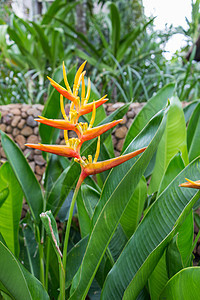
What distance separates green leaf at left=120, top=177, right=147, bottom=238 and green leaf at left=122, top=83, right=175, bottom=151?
4.8 inches

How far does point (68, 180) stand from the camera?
65 cm

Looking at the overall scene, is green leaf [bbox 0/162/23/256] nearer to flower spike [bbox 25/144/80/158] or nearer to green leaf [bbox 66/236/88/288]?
green leaf [bbox 66/236/88/288]

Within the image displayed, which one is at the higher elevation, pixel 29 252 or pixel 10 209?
pixel 10 209

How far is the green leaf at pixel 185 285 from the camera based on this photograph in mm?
408

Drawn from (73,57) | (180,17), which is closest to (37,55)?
(73,57)

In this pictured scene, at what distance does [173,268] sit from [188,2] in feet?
2.26

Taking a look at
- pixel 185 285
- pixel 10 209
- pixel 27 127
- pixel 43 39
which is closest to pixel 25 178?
pixel 10 209

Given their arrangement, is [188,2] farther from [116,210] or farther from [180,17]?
[116,210]

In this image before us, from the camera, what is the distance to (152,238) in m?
0.49

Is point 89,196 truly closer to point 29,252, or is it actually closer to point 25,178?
point 25,178

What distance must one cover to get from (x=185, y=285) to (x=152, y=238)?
85mm

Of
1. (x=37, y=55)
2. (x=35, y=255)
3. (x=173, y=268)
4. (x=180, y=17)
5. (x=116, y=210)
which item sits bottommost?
(x=35, y=255)

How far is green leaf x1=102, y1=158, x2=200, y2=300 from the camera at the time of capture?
0.47 m

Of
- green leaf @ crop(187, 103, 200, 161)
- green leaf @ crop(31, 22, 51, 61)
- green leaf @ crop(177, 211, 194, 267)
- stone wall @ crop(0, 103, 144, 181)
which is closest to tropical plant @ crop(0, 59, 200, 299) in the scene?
green leaf @ crop(177, 211, 194, 267)
